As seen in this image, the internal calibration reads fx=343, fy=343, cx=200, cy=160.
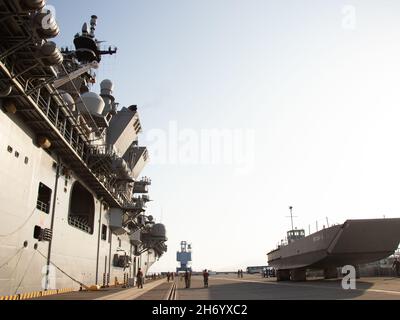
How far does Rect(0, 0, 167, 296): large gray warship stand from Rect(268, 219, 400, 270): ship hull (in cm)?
1717

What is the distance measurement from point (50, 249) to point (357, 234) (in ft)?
64.0

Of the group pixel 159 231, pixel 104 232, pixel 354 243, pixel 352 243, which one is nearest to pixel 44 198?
pixel 104 232

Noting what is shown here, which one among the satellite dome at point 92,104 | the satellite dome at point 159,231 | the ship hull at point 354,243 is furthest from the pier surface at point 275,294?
the satellite dome at point 159,231

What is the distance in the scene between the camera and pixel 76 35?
114 feet

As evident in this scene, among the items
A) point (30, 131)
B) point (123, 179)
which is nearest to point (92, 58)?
point (123, 179)

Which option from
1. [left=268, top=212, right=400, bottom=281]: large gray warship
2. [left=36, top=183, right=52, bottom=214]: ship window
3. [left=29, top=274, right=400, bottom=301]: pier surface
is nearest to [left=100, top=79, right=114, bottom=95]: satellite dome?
[left=36, top=183, right=52, bottom=214]: ship window

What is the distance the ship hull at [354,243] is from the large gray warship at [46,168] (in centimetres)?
1717

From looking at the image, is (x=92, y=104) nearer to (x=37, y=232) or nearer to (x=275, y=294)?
(x=37, y=232)

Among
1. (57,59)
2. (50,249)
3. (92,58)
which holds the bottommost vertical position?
(50,249)

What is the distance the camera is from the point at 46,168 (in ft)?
62.3

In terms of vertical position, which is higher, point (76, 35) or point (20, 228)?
point (76, 35)
